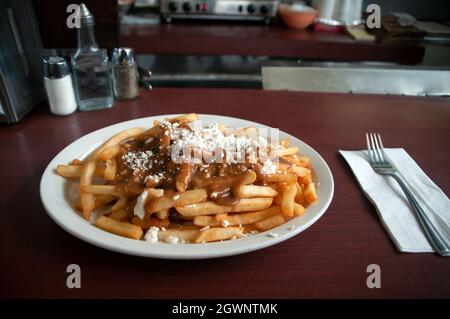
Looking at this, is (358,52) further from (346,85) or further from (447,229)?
(447,229)

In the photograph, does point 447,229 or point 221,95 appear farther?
point 221,95

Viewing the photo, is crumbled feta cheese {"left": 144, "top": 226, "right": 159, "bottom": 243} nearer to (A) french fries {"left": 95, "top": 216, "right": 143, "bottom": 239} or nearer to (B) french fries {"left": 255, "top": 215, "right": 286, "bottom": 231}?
(A) french fries {"left": 95, "top": 216, "right": 143, "bottom": 239}

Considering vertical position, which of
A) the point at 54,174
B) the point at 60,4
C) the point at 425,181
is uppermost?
the point at 60,4

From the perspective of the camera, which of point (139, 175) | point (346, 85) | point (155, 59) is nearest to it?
point (139, 175)

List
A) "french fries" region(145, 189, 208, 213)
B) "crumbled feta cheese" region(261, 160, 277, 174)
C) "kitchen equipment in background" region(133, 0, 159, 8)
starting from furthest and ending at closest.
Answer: "kitchen equipment in background" region(133, 0, 159, 8), "crumbled feta cheese" region(261, 160, 277, 174), "french fries" region(145, 189, 208, 213)

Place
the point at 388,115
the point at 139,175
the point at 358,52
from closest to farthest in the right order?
the point at 139,175, the point at 388,115, the point at 358,52

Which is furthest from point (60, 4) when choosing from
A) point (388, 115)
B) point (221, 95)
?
point (388, 115)
